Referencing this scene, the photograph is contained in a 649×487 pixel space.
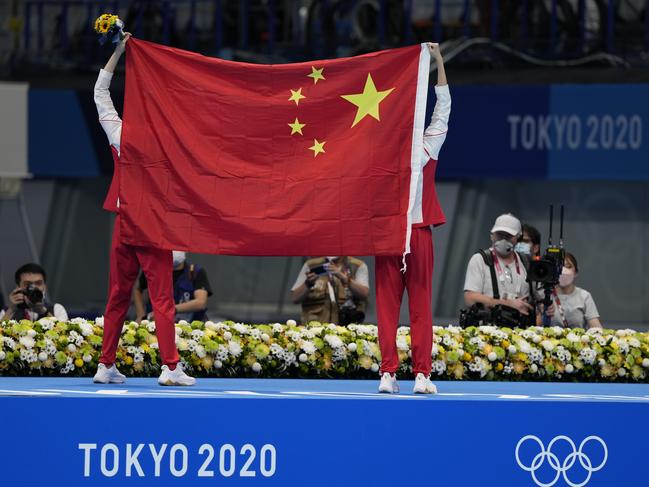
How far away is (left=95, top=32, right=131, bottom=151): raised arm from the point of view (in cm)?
827

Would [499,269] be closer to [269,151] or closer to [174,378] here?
[269,151]

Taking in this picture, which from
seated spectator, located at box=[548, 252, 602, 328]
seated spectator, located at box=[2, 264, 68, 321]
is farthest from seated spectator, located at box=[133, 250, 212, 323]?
seated spectator, located at box=[548, 252, 602, 328]

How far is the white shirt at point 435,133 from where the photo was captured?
8078 mm

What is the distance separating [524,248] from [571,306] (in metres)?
0.60

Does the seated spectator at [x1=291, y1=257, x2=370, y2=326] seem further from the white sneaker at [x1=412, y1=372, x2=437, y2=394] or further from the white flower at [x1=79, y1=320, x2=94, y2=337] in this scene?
the white sneaker at [x1=412, y1=372, x2=437, y2=394]

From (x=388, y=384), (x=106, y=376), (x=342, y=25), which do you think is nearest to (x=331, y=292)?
(x=106, y=376)

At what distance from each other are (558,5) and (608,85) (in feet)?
4.68

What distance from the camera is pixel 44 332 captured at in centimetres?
895

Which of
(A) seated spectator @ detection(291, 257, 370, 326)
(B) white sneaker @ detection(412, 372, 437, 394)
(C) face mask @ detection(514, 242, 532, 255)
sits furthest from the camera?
(A) seated spectator @ detection(291, 257, 370, 326)

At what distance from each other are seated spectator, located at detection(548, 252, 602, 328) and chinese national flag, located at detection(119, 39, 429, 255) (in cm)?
248

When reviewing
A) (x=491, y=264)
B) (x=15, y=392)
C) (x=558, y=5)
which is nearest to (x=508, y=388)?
(x=491, y=264)

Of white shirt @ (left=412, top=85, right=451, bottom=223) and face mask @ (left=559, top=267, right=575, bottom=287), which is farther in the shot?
face mask @ (left=559, top=267, right=575, bottom=287)

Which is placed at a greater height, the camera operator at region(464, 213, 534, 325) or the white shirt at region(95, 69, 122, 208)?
the white shirt at region(95, 69, 122, 208)


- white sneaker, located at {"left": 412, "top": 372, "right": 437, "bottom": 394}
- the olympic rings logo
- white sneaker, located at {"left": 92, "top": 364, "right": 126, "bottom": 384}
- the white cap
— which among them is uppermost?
the white cap
